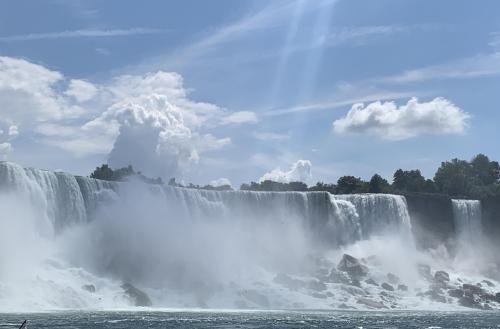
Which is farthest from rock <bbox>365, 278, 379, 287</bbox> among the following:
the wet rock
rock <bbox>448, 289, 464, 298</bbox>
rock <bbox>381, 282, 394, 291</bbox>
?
the wet rock

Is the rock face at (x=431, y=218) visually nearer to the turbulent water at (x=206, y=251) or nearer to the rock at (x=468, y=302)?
the turbulent water at (x=206, y=251)

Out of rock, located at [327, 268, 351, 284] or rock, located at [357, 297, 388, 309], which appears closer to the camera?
rock, located at [357, 297, 388, 309]

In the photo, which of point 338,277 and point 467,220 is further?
point 467,220

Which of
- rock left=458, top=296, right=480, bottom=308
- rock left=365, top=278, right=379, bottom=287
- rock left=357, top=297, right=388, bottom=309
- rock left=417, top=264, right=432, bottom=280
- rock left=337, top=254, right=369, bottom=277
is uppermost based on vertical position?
rock left=337, top=254, right=369, bottom=277

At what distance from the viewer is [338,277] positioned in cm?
6219

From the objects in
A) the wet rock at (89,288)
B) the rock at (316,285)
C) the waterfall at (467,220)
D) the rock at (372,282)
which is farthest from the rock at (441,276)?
the wet rock at (89,288)

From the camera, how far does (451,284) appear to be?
65.5m

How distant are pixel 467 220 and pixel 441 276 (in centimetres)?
1452

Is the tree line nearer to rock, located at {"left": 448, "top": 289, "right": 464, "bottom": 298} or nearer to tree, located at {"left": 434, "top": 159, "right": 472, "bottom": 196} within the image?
tree, located at {"left": 434, "top": 159, "right": 472, "bottom": 196}

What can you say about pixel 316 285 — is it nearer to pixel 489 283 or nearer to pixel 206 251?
pixel 206 251

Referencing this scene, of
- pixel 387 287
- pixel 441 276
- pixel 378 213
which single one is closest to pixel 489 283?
pixel 441 276

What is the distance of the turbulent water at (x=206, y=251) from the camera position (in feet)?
162

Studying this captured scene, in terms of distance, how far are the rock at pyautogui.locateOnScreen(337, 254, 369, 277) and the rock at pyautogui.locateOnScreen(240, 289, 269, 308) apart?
9.93 m

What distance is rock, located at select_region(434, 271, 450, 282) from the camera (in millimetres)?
65625
